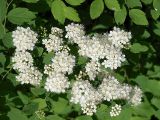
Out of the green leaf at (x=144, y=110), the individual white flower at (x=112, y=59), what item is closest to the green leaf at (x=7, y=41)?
the individual white flower at (x=112, y=59)

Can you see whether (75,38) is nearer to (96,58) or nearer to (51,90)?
(96,58)

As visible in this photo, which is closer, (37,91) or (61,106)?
(37,91)

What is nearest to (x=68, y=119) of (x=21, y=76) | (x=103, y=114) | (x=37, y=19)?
(x=103, y=114)

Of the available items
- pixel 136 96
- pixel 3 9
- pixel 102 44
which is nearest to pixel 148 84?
pixel 136 96

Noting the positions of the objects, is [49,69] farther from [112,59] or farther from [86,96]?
[112,59]

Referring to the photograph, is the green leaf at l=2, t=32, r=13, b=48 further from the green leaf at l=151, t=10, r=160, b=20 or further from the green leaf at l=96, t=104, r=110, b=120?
the green leaf at l=151, t=10, r=160, b=20
